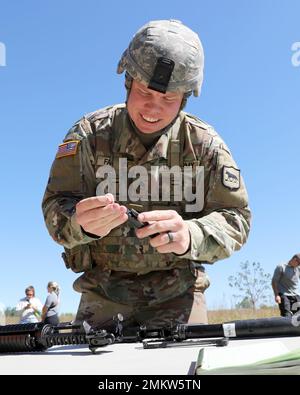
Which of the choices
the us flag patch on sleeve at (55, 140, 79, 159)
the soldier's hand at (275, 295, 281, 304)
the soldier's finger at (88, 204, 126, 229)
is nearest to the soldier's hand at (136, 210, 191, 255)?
the soldier's finger at (88, 204, 126, 229)

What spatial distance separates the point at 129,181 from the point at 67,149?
1.30 feet

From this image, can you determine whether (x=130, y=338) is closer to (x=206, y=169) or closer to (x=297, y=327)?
(x=297, y=327)

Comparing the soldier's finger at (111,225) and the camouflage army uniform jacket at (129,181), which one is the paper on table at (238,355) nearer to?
the soldier's finger at (111,225)

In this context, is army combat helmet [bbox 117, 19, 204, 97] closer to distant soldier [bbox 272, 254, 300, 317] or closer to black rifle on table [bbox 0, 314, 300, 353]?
black rifle on table [bbox 0, 314, 300, 353]

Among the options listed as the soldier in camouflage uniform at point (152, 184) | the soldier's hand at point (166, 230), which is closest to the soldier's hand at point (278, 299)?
the soldier in camouflage uniform at point (152, 184)

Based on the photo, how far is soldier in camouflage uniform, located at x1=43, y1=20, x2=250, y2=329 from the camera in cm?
283

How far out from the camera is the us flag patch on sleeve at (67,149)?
300cm

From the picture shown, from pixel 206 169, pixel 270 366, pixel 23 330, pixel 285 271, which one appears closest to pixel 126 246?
pixel 206 169

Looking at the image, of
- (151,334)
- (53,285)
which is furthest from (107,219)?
(53,285)

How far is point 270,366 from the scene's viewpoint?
1.24m

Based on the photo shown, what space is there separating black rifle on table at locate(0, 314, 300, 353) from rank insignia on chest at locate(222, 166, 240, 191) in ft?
3.27

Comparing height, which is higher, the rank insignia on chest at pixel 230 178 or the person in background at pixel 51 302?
the rank insignia on chest at pixel 230 178

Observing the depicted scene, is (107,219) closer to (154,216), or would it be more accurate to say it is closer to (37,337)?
(154,216)

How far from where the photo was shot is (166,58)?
9.27 feet
